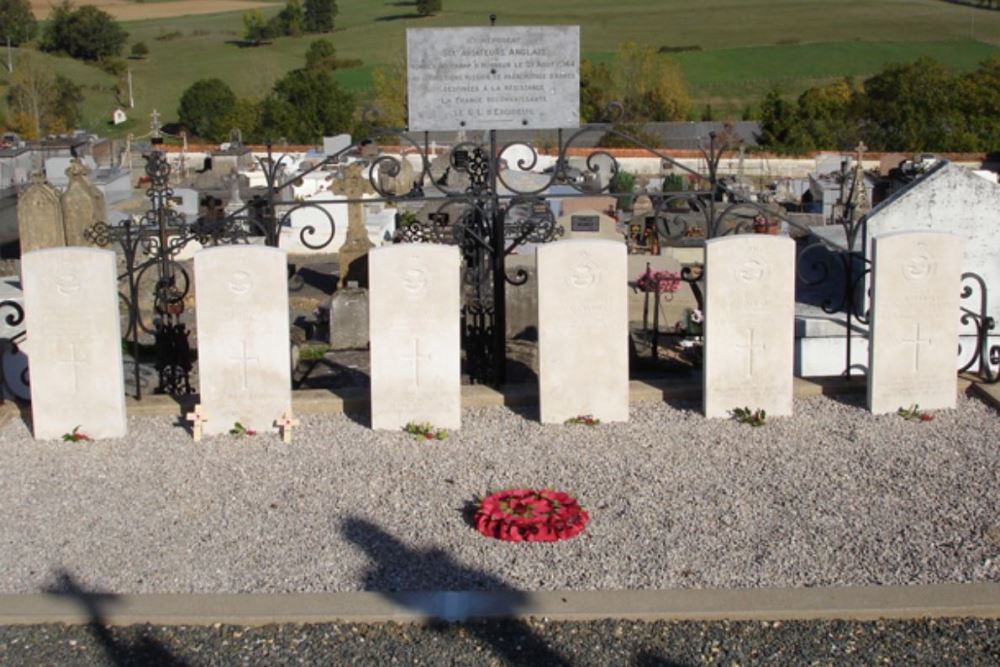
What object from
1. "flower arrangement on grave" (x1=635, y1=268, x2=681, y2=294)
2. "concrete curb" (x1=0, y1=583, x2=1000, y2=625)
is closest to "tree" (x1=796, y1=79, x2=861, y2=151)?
"flower arrangement on grave" (x1=635, y1=268, x2=681, y2=294)

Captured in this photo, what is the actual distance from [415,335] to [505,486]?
4.34 ft

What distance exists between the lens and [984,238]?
36.9 ft

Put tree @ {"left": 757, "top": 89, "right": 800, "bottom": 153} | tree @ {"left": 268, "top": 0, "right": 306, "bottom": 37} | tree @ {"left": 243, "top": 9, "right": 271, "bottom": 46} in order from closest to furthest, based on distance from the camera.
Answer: tree @ {"left": 757, "top": 89, "right": 800, "bottom": 153} < tree @ {"left": 243, "top": 9, "right": 271, "bottom": 46} < tree @ {"left": 268, "top": 0, "right": 306, "bottom": 37}

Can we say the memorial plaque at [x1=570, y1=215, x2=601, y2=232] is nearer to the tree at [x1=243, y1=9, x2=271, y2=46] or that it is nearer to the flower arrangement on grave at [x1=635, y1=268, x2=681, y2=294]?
the flower arrangement on grave at [x1=635, y1=268, x2=681, y2=294]

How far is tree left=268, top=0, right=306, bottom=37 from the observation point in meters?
85.2

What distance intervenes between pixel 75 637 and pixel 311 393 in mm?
3486

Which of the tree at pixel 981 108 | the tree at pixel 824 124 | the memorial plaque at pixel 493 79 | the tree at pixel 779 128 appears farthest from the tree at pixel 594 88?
the memorial plaque at pixel 493 79

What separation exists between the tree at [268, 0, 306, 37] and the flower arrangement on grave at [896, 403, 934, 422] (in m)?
80.0

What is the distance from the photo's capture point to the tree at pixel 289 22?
3355 inches

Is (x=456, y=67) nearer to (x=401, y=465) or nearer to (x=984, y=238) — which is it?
(x=401, y=465)

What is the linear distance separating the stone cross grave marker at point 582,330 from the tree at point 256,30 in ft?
255

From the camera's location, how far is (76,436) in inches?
329

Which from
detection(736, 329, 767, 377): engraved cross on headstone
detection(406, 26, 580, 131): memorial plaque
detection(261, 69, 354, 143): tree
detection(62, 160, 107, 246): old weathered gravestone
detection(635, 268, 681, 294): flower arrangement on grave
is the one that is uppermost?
detection(261, 69, 354, 143): tree

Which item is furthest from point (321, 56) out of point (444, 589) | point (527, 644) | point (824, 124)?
point (527, 644)
